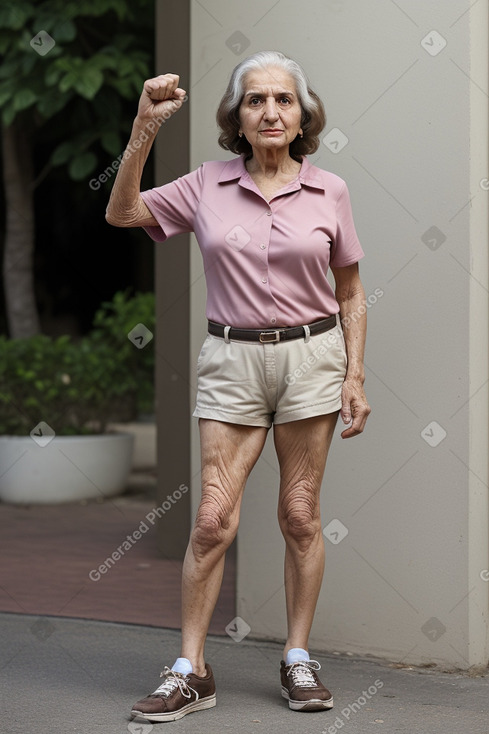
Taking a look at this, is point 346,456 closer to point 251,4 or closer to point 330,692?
point 330,692

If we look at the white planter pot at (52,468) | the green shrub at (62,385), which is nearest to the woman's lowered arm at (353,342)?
the white planter pot at (52,468)

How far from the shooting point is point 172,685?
12.9 feet

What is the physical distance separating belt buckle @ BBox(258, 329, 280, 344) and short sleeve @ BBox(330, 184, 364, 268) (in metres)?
0.34

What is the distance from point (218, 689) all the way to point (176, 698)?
0.39 meters

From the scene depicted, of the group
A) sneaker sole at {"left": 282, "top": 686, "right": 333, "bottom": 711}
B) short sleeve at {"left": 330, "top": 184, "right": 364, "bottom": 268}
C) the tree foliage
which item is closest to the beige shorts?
short sleeve at {"left": 330, "top": 184, "right": 364, "bottom": 268}

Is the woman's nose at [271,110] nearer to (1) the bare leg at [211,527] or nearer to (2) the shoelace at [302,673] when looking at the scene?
(1) the bare leg at [211,527]

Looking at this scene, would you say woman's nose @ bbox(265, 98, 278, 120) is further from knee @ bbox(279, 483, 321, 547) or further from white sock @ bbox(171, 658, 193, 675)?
white sock @ bbox(171, 658, 193, 675)

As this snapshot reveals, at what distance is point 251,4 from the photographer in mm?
4906

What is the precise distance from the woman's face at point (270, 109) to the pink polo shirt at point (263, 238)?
154mm

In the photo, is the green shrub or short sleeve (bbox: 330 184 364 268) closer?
short sleeve (bbox: 330 184 364 268)

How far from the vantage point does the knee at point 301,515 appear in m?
4.09

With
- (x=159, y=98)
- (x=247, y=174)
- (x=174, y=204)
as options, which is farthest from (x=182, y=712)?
(x=159, y=98)

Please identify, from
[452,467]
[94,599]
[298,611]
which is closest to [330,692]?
[298,611]

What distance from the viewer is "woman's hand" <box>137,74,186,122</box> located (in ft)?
12.4
